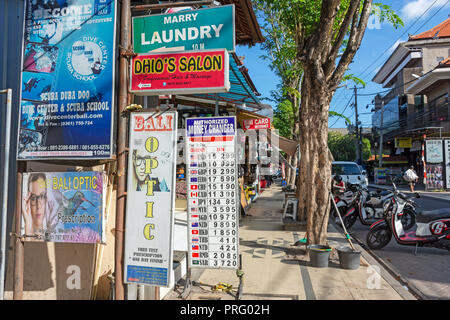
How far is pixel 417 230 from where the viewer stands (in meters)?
6.80

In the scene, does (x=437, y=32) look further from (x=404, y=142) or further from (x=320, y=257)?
(x=320, y=257)

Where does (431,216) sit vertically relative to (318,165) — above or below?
below

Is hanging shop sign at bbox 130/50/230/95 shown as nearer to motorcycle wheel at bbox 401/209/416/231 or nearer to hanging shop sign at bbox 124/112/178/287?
hanging shop sign at bbox 124/112/178/287

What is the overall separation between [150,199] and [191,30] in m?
1.85

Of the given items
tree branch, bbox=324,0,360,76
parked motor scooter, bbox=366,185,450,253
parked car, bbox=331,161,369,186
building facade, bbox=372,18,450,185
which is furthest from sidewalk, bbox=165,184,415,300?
building facade, bbox=372,18,450,185

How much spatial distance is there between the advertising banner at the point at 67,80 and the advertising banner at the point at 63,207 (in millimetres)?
242

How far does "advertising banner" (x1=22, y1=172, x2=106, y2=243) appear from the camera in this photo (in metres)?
3.49

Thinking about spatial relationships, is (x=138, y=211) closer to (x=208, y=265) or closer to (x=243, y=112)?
(x=208, y=265)

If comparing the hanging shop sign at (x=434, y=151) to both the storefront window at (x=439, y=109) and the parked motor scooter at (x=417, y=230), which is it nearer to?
the storefront window at (x=439, y=109)

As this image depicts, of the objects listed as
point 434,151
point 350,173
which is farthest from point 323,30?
point 434,151

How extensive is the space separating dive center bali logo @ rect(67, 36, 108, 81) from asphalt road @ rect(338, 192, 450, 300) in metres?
5.29

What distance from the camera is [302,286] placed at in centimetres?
501

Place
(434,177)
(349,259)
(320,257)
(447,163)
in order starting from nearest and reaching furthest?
(349,259), (320,257), (447,163), (434,177)

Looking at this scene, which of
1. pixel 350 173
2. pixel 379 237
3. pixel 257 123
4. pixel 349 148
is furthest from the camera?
pixel 349 148
